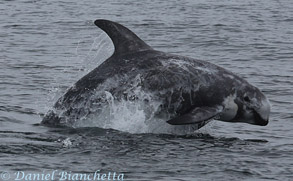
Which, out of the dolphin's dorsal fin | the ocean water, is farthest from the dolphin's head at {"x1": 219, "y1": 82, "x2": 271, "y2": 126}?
the dolphin's dorsal fin

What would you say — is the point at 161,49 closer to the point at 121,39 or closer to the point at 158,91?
the point at 121,39

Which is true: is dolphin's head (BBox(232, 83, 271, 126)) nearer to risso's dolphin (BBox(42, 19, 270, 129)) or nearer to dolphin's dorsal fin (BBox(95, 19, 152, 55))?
risso's dolphin (BBox(42, 19, 270, 129))

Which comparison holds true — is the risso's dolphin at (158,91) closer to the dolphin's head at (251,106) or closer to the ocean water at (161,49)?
the dolphin's head at (251,106)

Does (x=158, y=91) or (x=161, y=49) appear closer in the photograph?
(x=158, y=91)

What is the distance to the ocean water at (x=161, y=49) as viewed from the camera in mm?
12938

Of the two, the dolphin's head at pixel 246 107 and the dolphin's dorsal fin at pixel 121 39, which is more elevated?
the dolphin's dorsal fin at pixel 121 39

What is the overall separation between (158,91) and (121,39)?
1.51 meters

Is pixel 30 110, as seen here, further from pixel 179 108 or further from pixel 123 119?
pixel 179 108

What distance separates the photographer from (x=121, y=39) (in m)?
16.1

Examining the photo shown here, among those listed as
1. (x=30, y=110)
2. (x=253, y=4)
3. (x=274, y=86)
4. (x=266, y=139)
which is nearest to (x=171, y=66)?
(x=266, y=139)

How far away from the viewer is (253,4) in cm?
4322

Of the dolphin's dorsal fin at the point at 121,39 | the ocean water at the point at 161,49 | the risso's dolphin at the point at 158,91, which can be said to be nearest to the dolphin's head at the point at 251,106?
the risso's dolphin at the point at 158,91

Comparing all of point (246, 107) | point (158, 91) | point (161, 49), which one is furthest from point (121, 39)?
point (161, 49)

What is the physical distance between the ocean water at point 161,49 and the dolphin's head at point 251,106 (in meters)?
0.41
